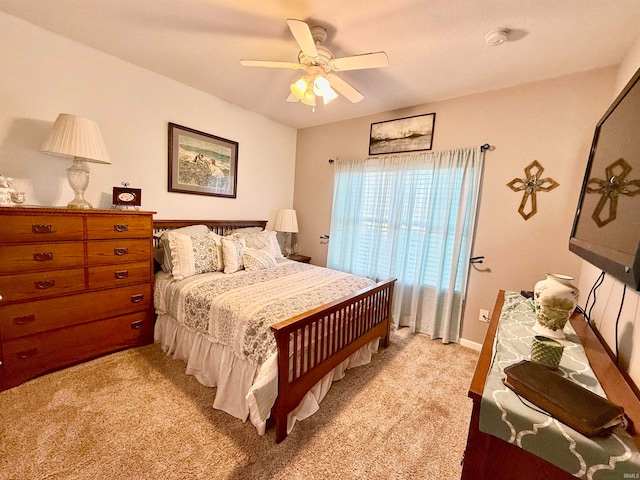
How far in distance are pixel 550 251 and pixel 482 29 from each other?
1890 mm

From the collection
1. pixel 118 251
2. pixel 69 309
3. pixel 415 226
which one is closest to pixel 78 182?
pixel 118 251

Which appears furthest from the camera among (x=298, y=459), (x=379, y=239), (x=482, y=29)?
(x=379, y=239)

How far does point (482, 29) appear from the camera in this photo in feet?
5.60

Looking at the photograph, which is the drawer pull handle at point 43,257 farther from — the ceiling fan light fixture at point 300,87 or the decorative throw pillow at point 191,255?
the ceiling fan light fixture at point 300,87

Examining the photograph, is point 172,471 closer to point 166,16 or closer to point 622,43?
point 166,16

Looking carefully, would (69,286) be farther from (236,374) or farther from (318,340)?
(318,340)

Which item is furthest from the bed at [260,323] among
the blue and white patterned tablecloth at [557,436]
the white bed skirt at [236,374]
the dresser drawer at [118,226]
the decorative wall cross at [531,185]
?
the decorative wall cross at [531,185]

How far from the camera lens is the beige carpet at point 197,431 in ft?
4.43

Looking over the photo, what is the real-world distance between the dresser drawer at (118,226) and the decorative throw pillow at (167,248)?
0.20 m

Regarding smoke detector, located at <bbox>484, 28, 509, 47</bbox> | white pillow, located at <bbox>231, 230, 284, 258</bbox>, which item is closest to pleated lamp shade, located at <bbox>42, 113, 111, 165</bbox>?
white pillow, located at <bbox>231, 230, 284, 258</bbox>

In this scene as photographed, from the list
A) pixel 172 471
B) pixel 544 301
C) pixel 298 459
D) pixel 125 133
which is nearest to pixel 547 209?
pixel 544 301

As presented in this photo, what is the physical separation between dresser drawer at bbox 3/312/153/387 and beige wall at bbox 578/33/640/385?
3180 millimetres

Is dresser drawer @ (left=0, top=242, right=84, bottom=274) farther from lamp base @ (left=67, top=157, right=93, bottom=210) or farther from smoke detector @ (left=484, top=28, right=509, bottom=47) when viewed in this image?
smoke detector @ (left=484, top=28, right=509, bottom=47)

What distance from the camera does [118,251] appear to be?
2.19 metres
